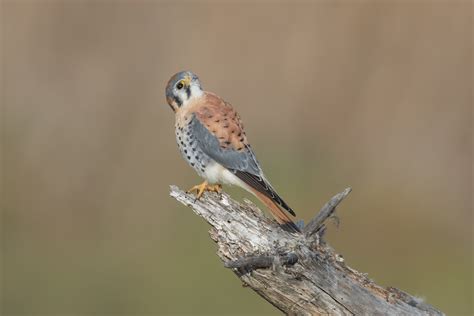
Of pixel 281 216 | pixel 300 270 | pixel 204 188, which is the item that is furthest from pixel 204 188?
pixel 300 270

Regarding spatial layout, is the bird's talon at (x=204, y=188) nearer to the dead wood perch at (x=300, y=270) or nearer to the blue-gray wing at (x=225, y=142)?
the blue-gray wing at (x=225, y=142)

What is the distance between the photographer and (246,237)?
4738 mm

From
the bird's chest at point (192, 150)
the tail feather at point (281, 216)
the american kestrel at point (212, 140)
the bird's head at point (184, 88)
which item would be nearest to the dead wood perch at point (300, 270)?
the tail feather at point (281, 216)

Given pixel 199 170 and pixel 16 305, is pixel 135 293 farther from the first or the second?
pixel 199 170

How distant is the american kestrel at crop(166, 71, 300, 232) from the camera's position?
18.2ft

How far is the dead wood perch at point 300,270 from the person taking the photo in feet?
15.2

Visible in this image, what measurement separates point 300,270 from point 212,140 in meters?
1.31

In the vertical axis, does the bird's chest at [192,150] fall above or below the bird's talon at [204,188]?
above

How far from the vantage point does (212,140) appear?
5645 mm

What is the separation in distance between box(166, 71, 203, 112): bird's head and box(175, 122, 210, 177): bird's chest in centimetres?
17

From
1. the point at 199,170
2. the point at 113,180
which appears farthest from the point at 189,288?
the point at 199,170

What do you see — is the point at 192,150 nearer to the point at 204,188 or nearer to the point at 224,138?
the point at 224,138

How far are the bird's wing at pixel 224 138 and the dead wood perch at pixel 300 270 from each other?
722 millimetres

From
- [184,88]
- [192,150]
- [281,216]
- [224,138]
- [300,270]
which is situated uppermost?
[184,88]
